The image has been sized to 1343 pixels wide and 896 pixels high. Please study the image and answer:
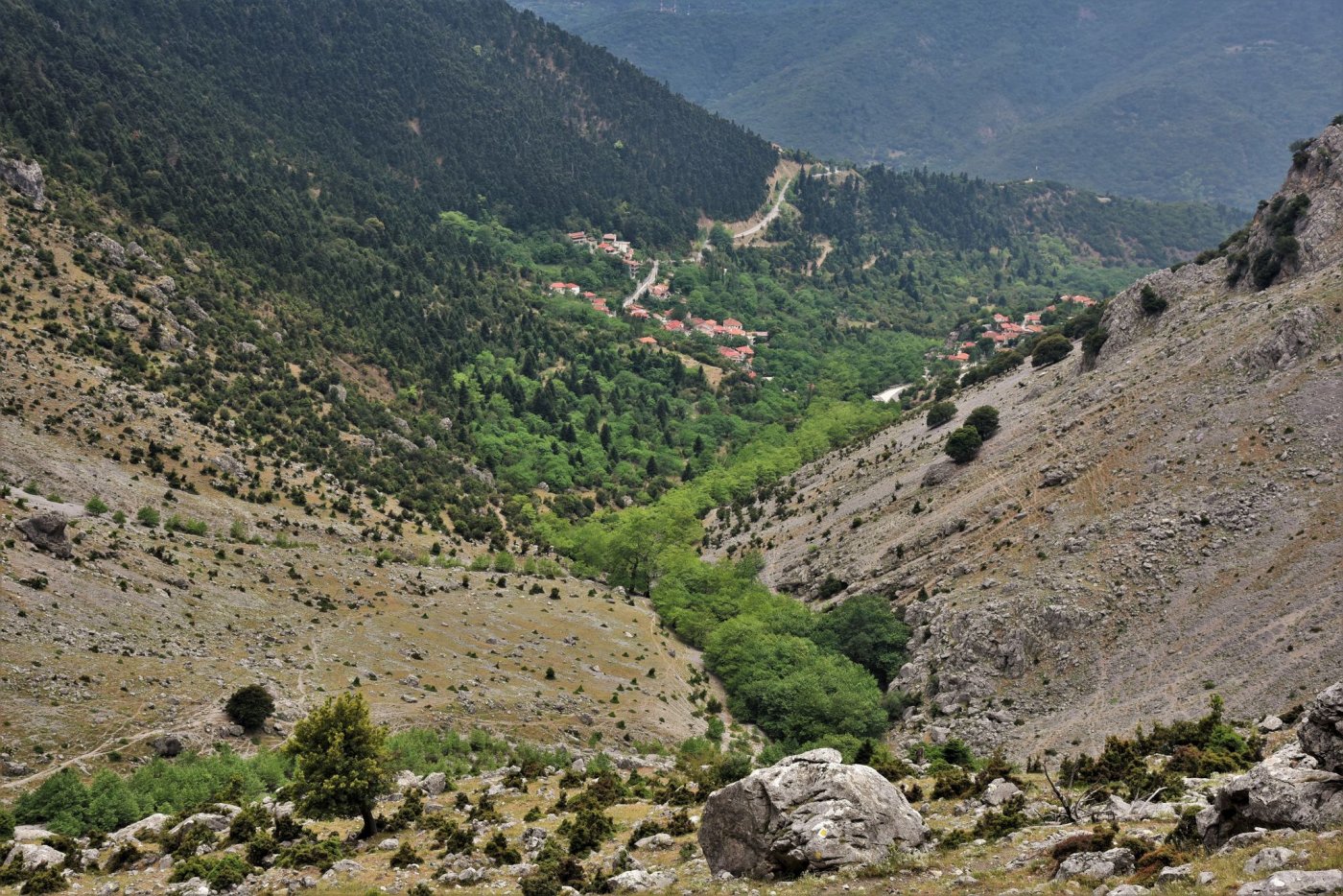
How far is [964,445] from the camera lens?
103 meters

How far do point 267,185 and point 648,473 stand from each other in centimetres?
8403

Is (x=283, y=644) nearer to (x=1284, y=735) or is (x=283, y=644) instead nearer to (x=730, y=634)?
(x=730, y=634)

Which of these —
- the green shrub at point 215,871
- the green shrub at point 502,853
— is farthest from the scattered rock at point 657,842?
the green shrub at point 215,871

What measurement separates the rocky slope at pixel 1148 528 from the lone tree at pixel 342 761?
125 feet

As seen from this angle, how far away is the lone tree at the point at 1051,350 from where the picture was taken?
126 m

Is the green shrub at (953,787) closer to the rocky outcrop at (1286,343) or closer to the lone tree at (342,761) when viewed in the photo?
the lone tree at (342,761)

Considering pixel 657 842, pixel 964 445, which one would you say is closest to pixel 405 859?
pixel 657 842

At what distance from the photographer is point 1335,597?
63.2 m

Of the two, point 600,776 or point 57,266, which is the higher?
point 57,266

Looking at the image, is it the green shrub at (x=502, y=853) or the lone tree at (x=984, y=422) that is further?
the lone tree at (x=984, y=422)

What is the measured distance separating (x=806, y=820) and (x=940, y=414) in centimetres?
9491

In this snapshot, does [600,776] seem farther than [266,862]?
Yes

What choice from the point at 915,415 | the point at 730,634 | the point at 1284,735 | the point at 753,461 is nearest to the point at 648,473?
the point at 753,461

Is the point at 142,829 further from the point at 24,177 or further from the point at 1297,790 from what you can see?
the point at 24,177
